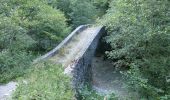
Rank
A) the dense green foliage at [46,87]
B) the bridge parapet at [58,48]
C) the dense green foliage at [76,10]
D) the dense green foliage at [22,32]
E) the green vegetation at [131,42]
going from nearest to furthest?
the dense green foliage at [46,87]
the dense green foliage at [22,32]
the green vegetation at [131,42]
the bridge parapet at [58,48]
the dense green foliage at [76,10]

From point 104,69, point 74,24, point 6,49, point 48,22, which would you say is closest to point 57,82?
point 6,49

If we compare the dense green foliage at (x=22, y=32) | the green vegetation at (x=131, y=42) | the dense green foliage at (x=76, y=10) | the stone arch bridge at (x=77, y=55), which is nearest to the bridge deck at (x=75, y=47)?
the stone arch bridge at (x=77, y=55)

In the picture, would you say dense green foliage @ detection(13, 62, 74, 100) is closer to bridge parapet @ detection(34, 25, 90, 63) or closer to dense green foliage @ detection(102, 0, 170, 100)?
bridge parapet @ detection(34, 25, 90, 63)

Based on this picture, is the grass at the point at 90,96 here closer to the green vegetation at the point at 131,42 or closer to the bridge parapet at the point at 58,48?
the green vegetation at the point at 131,42

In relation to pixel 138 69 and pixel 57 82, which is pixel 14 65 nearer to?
pixel 57 82

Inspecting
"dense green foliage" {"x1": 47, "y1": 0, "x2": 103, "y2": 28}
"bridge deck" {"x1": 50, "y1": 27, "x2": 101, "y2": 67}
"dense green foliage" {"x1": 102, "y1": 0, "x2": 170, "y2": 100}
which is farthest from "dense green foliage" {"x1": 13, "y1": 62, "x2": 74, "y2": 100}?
"dense green foliage" {"x1": 47, "y1": 0, "x2": 103, "y2": 28}

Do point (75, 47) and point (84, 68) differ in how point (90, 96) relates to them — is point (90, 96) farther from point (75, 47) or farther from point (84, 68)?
point (75, 47)
